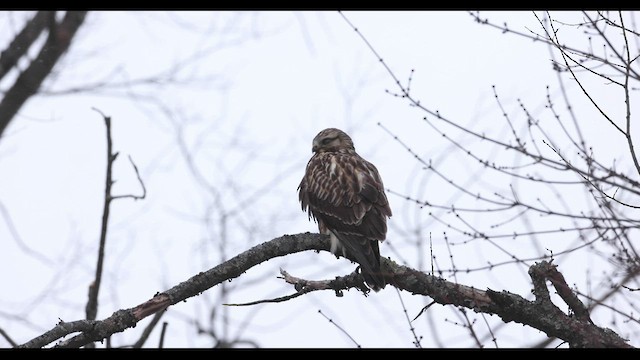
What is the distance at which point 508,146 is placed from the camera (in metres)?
5.93

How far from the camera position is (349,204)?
6531mm

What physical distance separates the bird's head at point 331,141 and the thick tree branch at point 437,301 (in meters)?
2.74

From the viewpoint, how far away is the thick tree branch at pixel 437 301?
4797 millimetres

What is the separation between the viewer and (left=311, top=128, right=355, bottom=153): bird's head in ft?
26.2

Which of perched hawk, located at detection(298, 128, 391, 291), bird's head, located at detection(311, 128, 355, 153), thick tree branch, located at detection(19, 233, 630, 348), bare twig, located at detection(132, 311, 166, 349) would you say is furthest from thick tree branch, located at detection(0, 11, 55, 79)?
thick tree branch, located at detection(19, 233, 630, 348)

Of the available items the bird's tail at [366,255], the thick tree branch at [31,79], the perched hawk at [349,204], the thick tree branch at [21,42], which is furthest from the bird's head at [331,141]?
the thick tree branch at [21,42]

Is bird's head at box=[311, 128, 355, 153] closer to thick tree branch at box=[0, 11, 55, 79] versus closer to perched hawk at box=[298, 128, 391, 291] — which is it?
perched hawk at box=[298, 128, 391, 291]

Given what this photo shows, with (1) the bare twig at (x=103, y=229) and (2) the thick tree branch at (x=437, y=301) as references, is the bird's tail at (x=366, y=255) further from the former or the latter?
(1) the bare twig at (x=103, y=229)

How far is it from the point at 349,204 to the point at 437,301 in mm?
1596

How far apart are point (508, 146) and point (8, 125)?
7556 millimetres

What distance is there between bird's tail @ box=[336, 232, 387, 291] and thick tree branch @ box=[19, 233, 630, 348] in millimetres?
173
